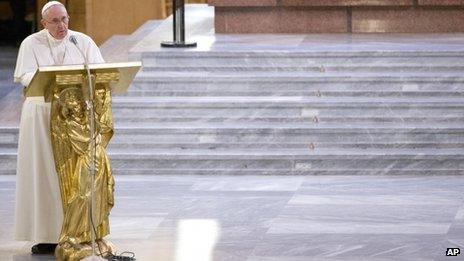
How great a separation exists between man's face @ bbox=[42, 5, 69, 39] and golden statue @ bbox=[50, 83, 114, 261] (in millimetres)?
438

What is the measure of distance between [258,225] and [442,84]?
3570 mm

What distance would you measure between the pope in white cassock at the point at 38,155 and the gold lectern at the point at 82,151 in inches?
7.9

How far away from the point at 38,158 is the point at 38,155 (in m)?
0.02

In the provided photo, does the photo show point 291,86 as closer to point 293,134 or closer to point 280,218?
point 293,134

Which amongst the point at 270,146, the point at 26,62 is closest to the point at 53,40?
the point at 26,62

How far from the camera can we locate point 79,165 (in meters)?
8.15

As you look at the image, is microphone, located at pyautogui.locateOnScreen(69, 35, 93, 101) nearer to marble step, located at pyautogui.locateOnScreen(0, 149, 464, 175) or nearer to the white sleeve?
the white sleeve

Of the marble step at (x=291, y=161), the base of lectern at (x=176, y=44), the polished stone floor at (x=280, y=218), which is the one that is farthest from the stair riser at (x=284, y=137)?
the base of lectern at (x=176, y=44)

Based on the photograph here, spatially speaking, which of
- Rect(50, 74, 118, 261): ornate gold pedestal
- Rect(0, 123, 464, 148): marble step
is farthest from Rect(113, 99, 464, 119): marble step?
Rect(50, 74, 118, 261): ornate gold pedestal

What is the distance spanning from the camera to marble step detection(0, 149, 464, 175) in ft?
36.9

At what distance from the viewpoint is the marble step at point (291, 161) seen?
1125 cm

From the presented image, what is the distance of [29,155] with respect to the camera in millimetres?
8445

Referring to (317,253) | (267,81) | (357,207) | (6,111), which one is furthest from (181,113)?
(317,253)

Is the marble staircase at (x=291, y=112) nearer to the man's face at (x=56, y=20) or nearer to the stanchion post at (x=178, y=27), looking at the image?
the stanchion post at (x=178, y=27)
